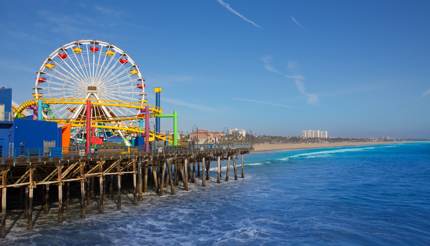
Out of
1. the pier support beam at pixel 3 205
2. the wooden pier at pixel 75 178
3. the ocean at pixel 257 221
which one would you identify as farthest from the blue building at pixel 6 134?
the ocean at pixel 257 221

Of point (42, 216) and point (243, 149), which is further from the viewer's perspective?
point (243, 149)

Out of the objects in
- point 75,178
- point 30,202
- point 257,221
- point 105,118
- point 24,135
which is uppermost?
point 105,118

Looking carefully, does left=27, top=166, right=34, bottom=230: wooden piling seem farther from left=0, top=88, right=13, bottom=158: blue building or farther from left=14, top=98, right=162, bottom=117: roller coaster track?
left=14, top=98, right=162, bottom=117: roller coaster track

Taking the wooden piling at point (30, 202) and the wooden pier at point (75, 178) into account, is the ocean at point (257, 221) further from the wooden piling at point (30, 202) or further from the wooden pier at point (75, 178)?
the wooden pier at point (75, 178)

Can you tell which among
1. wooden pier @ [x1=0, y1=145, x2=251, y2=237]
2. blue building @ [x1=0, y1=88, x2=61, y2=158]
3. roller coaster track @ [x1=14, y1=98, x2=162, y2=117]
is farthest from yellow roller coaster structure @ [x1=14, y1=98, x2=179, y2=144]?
blue building @ [x1=0, y1=88, x2=61, y2=158]

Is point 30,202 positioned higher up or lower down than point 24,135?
lower down

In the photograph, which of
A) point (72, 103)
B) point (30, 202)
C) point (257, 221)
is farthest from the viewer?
point (72, 103)

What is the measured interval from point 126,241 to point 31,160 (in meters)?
7.84

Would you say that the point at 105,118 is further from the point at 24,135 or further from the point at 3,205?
the point at 3,205

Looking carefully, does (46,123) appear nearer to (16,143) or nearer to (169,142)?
(16,143)

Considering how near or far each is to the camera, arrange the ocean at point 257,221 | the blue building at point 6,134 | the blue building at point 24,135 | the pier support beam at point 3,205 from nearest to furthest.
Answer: the pier support beam at point 3,205
the ocean at point 257,221
the blue building at point 6,134
the blue building at point 24,135

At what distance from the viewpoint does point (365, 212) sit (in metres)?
28.2

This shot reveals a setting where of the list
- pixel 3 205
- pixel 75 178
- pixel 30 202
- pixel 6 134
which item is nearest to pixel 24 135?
pixel 6 134

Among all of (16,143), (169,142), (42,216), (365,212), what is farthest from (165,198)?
(169,142)
